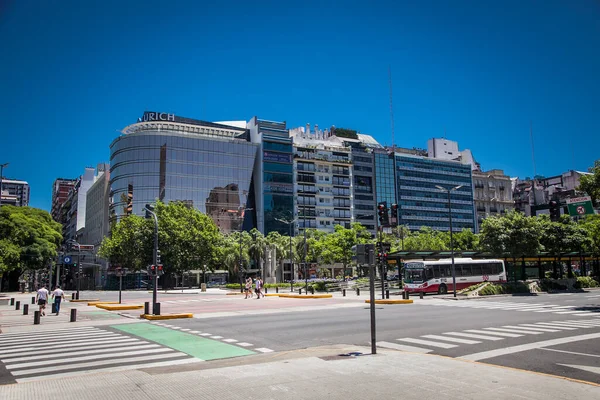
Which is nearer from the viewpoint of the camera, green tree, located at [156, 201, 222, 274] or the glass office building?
green tree, located at [156, 201, 222, 274]

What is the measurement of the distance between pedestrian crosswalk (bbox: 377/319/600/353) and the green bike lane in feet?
14.5

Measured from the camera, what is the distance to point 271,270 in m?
74.4

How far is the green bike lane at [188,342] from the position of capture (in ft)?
41.1

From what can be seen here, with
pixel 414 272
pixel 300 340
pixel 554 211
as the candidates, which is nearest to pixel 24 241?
pixel 414 272

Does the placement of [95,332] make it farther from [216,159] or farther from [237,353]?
[216,159]

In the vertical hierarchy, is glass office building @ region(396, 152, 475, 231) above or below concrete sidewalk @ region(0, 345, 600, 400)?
above

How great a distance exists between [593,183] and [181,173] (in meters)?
80.0

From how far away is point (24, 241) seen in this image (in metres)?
64.5

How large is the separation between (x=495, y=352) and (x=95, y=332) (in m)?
14.7

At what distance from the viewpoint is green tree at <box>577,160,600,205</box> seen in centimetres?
2344

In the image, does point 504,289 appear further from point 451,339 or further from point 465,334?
point 451,339

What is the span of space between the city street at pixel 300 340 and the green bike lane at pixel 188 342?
30 millimetres

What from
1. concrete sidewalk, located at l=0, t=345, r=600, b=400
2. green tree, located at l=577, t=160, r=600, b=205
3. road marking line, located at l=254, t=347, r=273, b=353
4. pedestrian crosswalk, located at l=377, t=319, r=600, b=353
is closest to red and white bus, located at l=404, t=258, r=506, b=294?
green tree, located at l=577, t=160, r=600, b=205

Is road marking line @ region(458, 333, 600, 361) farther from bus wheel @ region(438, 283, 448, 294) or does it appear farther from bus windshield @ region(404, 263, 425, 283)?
bus wheel @ region(438, 283, 448, 294)
